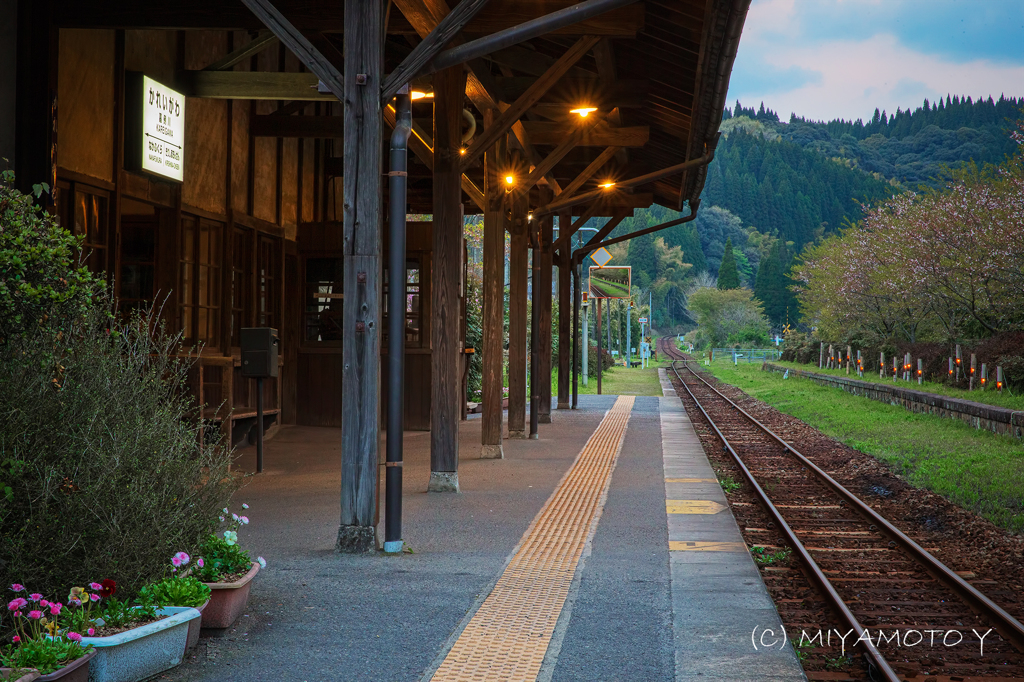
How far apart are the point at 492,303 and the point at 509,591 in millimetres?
6908

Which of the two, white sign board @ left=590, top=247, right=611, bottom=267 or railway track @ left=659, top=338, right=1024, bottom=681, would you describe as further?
white sign board @ left=590, top=247, right=611, bottom=267

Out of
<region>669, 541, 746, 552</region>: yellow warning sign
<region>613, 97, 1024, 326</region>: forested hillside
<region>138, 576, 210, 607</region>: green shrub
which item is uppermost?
<region>613, 97, 1024, 326</region>: forested hillside

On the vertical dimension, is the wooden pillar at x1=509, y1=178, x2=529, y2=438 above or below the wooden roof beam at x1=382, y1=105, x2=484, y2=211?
below

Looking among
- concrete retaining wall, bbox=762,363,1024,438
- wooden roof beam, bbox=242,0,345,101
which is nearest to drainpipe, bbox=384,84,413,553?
wooden roof beam, bbox=242,0,345,101

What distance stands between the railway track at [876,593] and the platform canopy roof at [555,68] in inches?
164

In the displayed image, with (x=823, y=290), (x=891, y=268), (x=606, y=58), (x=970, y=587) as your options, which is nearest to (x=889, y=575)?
(x=970, y=587)

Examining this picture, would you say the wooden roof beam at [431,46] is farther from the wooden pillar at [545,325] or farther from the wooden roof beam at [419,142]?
the wooden pillar at [545,325]

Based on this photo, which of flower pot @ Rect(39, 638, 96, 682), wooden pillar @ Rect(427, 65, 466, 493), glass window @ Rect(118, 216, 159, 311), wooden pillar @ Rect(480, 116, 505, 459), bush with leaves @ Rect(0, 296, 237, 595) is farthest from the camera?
wooden pillar @ Rect(480, 116, 505, 459)

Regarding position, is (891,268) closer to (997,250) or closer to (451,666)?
(997,250)

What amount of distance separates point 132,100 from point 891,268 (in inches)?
1269

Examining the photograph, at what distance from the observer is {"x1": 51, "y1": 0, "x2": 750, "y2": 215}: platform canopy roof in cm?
893

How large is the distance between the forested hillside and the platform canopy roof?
123 m

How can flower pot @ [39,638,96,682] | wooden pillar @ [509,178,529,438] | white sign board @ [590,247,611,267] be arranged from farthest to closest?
1. white sign board @ [590,247,611,267]
2. wooden pillar @ [509,178,529,438]
3. flower pot @ [39,638,96,682]

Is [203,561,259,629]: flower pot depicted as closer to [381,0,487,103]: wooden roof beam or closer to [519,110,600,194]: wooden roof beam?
[381,0,487,103]: wooden roof beam
